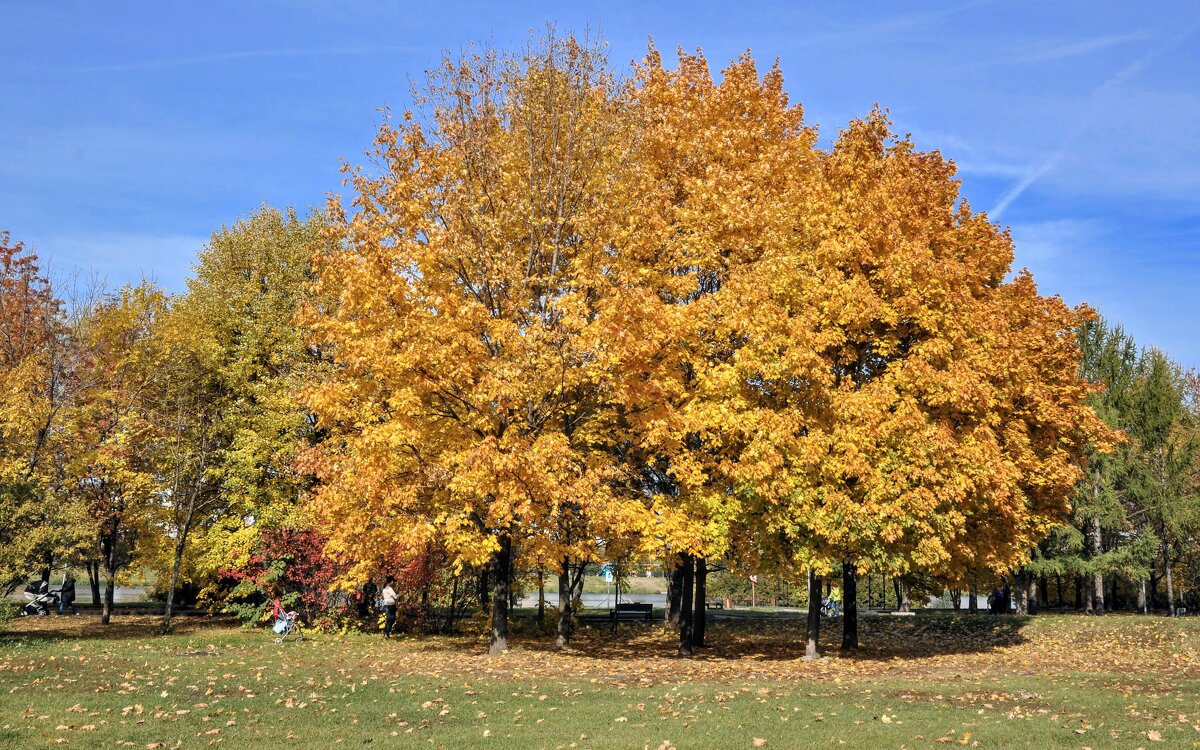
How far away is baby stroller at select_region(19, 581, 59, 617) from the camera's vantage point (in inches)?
1220

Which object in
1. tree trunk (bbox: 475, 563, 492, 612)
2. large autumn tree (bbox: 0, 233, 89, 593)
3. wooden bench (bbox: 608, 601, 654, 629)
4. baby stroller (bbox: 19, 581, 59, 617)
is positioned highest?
large autumn tree (bbox: 0, 233, 89, 593)

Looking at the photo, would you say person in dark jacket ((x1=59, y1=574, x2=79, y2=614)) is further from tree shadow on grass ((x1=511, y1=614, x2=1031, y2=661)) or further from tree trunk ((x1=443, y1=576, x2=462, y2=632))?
tree shadow on grass ((x1=511, y1=614, x2=1031, y2=661))

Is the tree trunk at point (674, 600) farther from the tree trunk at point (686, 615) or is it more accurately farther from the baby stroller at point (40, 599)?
the baby stroller at point (40, 599)

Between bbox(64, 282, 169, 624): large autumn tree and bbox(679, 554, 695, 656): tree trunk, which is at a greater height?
bbox(64, 282, 169, 624): large autumn tree

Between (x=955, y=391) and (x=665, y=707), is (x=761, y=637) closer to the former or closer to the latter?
(x=955, y=391)

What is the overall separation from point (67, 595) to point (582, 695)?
2963 centimetres

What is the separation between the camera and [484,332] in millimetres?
17406

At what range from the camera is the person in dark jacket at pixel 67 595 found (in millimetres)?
31156

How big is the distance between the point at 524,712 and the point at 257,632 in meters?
16.6

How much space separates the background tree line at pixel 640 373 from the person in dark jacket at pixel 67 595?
8.87 meters

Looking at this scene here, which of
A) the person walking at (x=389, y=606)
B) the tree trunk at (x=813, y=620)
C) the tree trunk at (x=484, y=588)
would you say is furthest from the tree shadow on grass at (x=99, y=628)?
the tree trunk at (x=813, y=620)

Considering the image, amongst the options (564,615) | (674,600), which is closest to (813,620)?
(564,615)

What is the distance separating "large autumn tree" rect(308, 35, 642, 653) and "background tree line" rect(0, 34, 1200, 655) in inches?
3.1

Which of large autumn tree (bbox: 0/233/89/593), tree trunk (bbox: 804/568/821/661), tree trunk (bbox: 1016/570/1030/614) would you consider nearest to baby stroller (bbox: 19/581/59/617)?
large autumn tree (bbox: 0/233/89/593)
